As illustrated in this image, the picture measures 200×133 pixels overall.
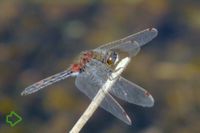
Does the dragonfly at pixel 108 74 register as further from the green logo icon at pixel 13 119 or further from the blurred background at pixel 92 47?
the green logo icon at pixel 13 119

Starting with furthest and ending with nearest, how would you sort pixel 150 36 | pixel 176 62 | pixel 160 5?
pixel 160 5
pixel 176 62
pixel 150 36

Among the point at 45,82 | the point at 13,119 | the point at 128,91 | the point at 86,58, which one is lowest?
the point at 13,119

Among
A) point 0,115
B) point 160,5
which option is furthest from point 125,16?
Result: point 0,115

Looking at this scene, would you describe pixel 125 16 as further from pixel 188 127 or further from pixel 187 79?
pixel 188 127

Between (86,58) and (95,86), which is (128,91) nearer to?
(95,86)

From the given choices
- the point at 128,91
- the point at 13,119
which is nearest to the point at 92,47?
the point at 13,119
